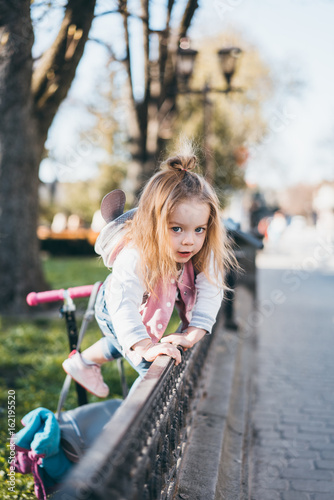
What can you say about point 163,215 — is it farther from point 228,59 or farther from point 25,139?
point 228,59

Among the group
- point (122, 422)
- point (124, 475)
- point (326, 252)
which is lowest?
point (326, 252)

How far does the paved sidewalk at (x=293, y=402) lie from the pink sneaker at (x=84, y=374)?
1.17m

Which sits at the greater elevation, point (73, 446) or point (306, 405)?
point (73, 446)

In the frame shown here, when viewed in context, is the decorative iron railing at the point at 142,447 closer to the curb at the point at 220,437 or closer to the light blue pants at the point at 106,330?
the curb at the point at 220,437

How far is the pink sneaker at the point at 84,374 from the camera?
2830mm

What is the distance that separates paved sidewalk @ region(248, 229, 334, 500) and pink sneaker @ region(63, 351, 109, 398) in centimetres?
117

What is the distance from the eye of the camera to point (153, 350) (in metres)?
2.32

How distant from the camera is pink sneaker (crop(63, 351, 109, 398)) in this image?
2830 mm

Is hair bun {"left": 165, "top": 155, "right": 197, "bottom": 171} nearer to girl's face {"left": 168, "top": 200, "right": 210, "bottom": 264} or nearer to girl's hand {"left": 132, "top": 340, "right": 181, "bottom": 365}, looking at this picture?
girl's face {"left": 168, "top": 200, "right": 210, "bottom": 264}

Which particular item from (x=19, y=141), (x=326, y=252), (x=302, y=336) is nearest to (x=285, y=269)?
(x=326, y=252)

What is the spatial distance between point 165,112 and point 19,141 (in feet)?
24.6

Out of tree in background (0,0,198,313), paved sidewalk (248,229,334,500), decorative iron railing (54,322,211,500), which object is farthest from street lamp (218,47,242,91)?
decorative iron railing (54,322,211,500)

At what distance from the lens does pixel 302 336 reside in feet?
25.1

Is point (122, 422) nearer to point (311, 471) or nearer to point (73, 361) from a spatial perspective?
point (73, 361)
